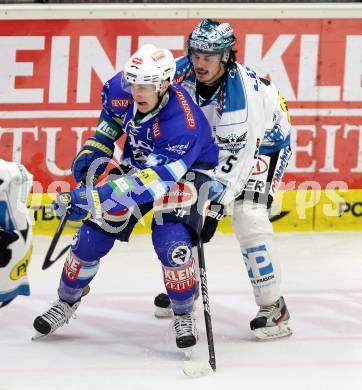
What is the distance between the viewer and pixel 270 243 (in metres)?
5.55

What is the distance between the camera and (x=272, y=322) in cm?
554

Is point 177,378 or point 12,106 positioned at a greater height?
point 12,106

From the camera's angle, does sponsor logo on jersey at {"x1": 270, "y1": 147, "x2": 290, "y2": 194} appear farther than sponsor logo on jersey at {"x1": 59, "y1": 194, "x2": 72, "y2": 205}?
Yes

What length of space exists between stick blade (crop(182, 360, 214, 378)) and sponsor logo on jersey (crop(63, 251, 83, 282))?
665 millimetres

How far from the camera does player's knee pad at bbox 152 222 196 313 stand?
507 cm

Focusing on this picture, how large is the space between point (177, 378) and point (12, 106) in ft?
8.36

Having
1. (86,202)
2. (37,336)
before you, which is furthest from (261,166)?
(37,336)

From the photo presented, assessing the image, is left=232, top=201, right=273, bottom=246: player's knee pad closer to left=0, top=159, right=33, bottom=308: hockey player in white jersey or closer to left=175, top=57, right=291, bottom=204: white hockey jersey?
left=175, top=57, right=291, bottom=204: white hockey jersey

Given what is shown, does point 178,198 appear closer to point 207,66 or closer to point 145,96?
point 145,96

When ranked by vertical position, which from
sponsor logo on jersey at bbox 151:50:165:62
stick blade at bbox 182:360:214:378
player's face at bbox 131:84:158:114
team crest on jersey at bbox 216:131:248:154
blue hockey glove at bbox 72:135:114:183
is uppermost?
sponsor logo on jersey at bbox 151:50:165:62

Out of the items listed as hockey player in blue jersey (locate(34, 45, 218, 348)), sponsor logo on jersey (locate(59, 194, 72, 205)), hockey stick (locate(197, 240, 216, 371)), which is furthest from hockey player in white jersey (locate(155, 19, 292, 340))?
sponsor logo on jersey (locate(59, 194, 72, 205))

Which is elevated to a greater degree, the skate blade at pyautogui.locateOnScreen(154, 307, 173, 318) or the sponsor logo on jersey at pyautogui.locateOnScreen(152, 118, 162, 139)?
the sponsor logo on jersey at pyautogui.locateOnScreen(152, 118, 162, 139)

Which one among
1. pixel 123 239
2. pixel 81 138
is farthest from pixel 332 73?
pixel 123 239

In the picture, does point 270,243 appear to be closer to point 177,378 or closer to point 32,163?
point 177,378
